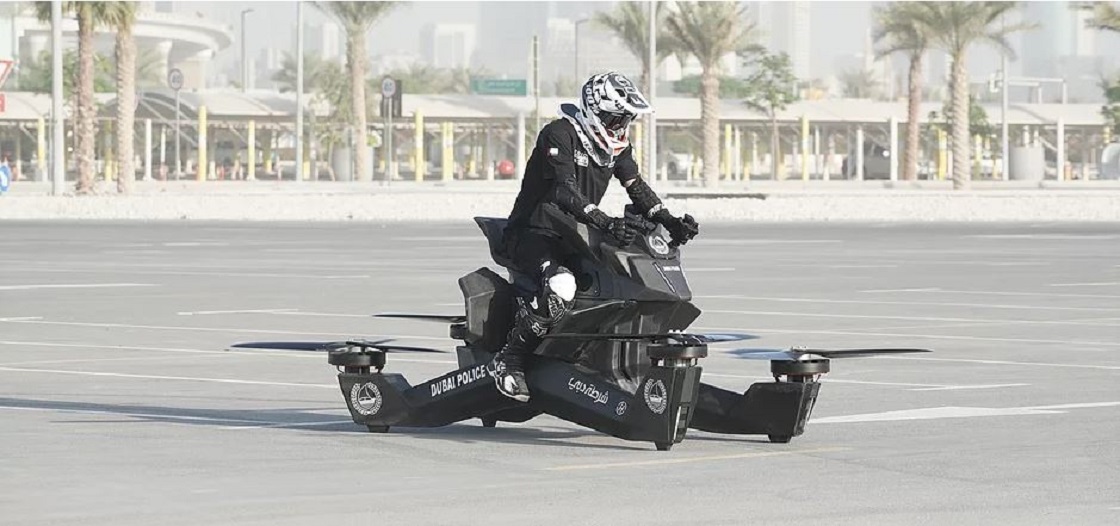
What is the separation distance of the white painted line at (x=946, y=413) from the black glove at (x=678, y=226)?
5.40 feet

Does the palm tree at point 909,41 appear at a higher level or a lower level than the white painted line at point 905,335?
higher

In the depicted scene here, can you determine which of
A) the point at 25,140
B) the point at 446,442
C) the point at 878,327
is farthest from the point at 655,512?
the point at 25,140

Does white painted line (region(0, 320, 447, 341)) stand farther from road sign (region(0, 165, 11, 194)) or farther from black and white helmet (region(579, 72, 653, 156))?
road sign (region(0, 165, 11, 194))

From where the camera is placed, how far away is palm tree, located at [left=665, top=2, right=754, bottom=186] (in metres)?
86.8

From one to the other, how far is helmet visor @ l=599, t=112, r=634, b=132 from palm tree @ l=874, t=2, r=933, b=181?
2940 inches

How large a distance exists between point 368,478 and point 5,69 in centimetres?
3694

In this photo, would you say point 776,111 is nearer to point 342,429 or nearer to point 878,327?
point 878,327

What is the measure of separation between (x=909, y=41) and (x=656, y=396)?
81.8m

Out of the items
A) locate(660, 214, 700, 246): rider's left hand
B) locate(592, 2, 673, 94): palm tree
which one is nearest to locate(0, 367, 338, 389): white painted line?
locate(660, 214, 700, 246): rider's left hand

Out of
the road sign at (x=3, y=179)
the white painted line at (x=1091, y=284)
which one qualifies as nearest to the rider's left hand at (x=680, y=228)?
the white painted line at (x=1091, y=284)

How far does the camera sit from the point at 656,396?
11.3 metres

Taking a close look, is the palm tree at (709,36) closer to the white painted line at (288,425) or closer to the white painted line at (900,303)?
the white painted line at (900,303)

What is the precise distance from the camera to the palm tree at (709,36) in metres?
86.8

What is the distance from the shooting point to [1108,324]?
21.0 metres
